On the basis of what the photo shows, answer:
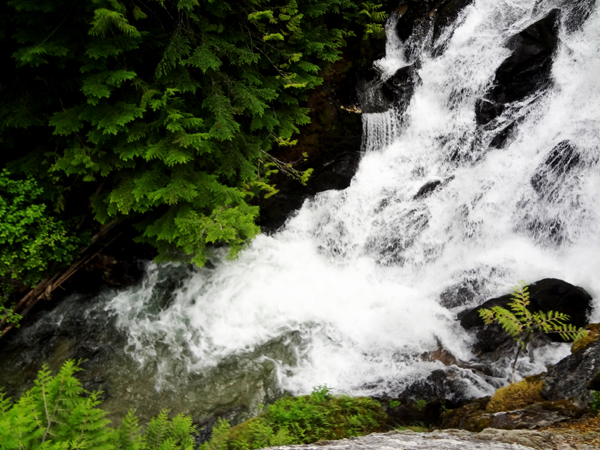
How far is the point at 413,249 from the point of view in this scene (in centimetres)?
913

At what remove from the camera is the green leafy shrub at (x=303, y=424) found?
469 centimetres

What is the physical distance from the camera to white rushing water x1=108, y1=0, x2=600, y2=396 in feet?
25.5

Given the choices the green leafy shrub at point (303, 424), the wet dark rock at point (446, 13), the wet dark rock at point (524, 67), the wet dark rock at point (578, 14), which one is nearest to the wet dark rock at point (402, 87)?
the wet dark rock at point (446, 13)

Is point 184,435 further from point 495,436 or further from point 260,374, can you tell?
point 495,436

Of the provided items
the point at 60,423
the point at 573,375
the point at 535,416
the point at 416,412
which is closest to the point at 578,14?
the point at 573,375

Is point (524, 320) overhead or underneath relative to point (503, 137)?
underneath

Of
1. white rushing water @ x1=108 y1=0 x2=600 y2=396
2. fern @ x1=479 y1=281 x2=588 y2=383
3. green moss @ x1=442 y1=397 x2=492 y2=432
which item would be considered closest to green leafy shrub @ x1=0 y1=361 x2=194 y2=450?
green moss @ x1=442 y1=397 x2=492 y2=432

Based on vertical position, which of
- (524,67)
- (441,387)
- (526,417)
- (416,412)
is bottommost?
(526,417)

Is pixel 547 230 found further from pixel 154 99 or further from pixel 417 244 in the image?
pixel 154 99

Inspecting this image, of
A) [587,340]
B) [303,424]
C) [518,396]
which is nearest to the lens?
[518,396]

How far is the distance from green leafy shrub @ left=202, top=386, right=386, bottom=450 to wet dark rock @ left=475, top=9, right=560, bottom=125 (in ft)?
25.9

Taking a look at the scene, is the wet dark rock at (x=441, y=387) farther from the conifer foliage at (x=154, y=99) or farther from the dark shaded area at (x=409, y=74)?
the dark shaded area at (x=409, y=74)

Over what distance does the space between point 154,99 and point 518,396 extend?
24.2 feet

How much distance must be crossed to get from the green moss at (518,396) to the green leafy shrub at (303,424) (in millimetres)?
1719
